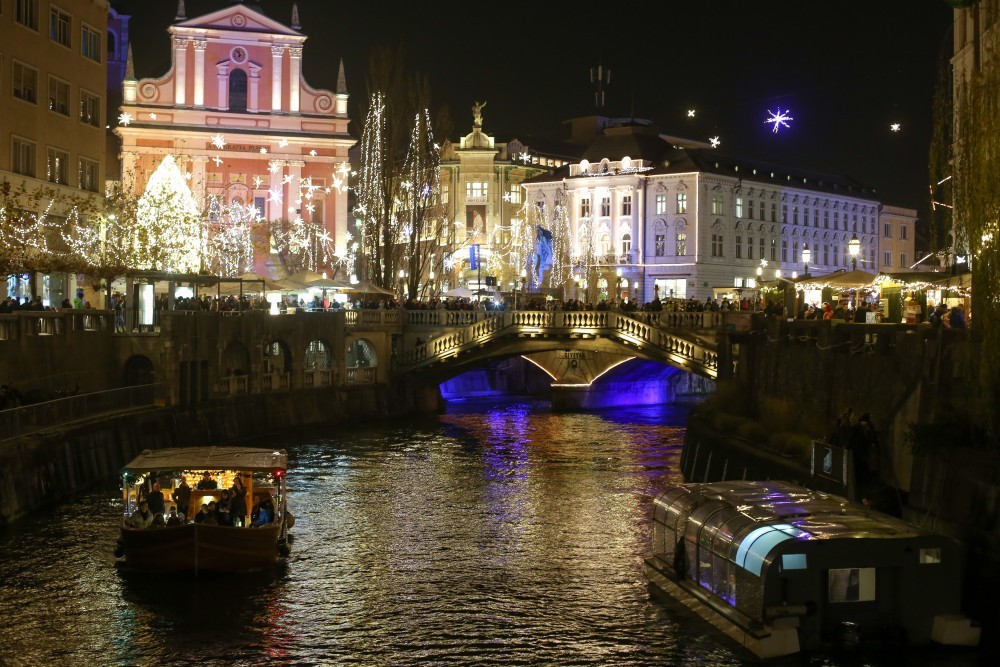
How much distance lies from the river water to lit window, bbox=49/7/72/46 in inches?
994

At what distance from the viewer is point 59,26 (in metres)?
60.2

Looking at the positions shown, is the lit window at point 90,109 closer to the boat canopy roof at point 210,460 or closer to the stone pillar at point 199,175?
the stone pillar at point 199,175

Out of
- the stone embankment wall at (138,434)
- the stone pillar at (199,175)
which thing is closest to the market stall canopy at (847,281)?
the stone embankment wall at (138,434)

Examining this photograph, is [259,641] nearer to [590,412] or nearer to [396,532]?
[396,532]

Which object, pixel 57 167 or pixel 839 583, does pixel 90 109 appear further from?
pixel 839 583

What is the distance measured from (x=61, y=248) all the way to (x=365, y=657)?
38.6m

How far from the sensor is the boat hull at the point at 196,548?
31266 millimetres

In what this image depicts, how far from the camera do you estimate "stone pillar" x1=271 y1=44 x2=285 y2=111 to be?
9662cm

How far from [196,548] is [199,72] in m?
69.3

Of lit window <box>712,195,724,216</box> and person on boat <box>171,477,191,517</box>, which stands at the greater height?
lit window <box>712,195,724,216</box>

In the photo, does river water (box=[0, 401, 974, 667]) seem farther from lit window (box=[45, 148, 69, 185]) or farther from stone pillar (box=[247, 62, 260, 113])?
stone pillar (box=[247, 62, 260, 113])

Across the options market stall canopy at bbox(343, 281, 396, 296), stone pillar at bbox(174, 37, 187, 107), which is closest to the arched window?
stone pillar at bbox(174, 37, 187, 107)

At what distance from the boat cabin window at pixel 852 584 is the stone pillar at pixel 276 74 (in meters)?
78.6

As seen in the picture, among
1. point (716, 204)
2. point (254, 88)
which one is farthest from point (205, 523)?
point (716, 204)
